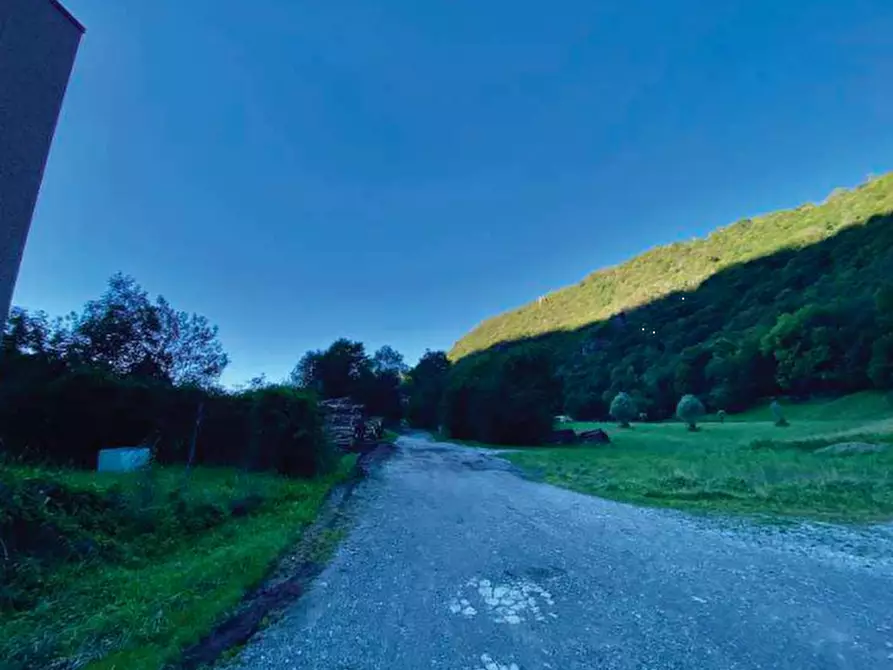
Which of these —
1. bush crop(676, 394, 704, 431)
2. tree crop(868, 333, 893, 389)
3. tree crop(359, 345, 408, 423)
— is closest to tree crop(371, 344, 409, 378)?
tree crop(359, 345, 408, 423)

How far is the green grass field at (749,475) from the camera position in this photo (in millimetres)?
8805

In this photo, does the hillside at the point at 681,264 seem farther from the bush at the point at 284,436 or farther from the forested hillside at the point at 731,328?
the bush at the point at 284,436

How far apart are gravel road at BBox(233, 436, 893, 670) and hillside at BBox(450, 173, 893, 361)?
238 ft

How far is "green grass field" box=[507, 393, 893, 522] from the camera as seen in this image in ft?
28.9

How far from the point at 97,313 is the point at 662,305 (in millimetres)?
76337


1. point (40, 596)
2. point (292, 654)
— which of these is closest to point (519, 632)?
point (292, 654)

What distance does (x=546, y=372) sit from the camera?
32.0 metres

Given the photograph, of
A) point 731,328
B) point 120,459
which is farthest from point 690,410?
point 731,328

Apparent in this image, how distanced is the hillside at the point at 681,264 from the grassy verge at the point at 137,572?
77769mm

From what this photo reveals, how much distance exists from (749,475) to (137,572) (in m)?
14.6

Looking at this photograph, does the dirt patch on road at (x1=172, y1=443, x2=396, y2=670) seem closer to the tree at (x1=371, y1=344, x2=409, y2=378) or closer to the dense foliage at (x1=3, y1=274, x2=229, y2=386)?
the dense foliage at (x1=3, y1=274, x2=229, y2=386)

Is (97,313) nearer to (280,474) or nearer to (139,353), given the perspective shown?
(139,353)

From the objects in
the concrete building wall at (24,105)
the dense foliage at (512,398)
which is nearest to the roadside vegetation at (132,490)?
the concrete building wall at (24,105)

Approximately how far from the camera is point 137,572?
17.2ft
